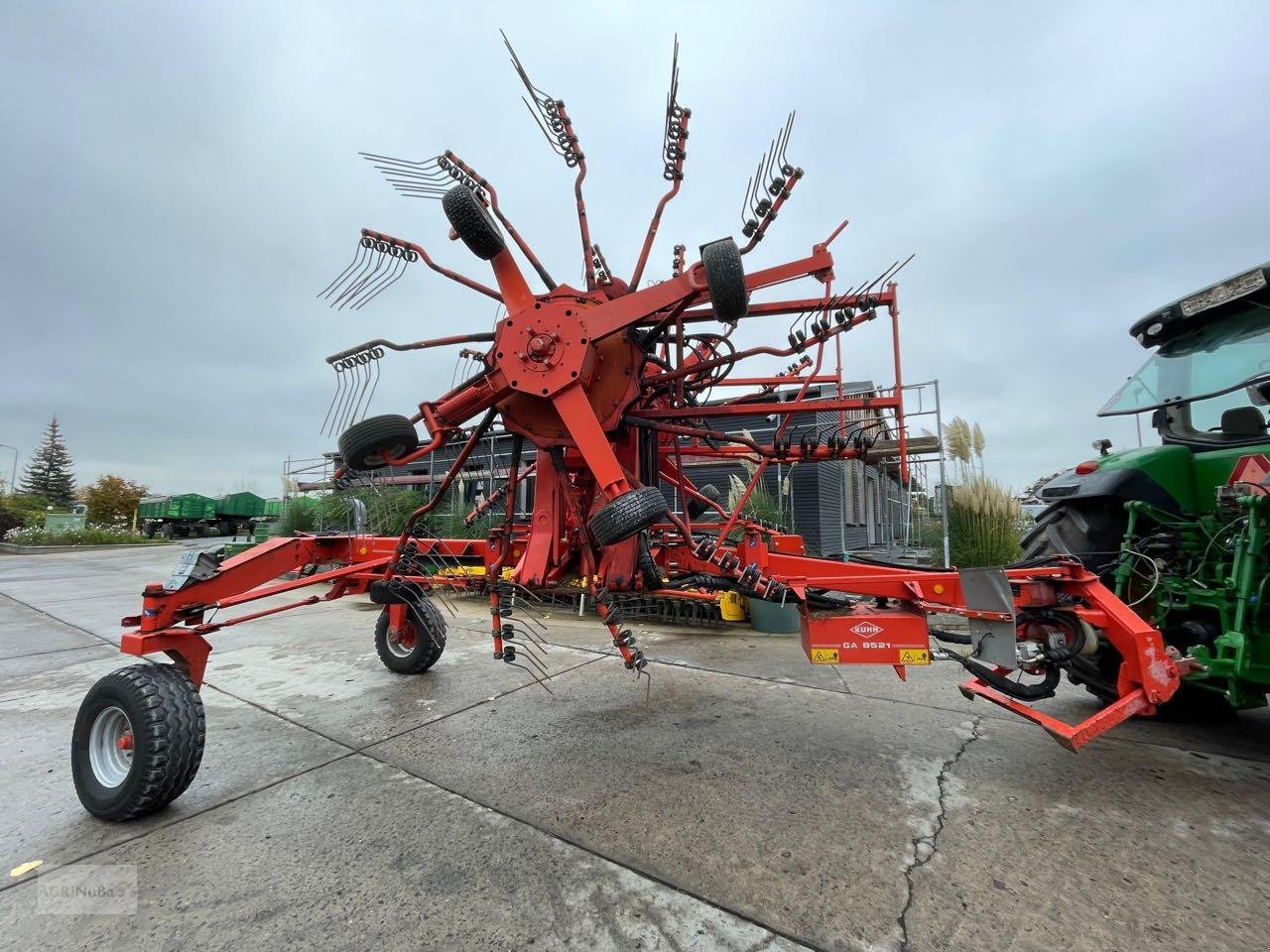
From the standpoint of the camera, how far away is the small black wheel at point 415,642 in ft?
16.4

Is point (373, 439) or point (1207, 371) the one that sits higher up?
point (1207, 371)

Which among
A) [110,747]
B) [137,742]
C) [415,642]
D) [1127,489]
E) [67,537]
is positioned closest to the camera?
[137,742]

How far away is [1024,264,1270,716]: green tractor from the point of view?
2732mm

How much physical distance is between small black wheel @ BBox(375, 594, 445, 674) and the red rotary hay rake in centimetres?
98

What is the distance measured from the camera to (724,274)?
2686 millimetres

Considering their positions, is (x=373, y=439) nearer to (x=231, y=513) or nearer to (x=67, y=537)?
(x=67, y=537)

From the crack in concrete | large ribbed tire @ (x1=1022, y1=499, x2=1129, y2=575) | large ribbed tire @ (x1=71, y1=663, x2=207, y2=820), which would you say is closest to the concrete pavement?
the crack in concrete

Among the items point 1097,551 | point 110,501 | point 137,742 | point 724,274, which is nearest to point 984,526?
point 1097,551

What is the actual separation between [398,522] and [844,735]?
393 inches

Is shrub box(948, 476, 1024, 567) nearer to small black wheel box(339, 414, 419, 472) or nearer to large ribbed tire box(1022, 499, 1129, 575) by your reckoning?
large ribbed tire box(1022, 499, 1129, 575)

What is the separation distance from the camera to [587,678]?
510 centimetres

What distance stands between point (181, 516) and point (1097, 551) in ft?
157

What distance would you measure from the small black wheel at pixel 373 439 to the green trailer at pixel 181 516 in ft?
144

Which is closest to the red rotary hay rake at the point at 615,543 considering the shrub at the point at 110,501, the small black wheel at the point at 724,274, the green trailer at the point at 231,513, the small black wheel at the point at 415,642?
the small black wheel at the point at 724,274
